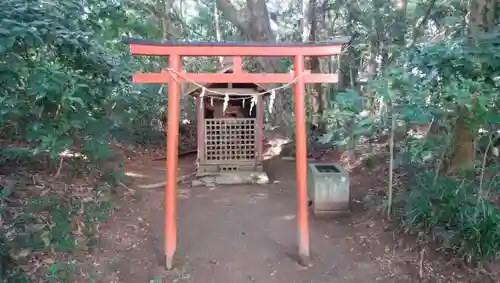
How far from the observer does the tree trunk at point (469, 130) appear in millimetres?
5527

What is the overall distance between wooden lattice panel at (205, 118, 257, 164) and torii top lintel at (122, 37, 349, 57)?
4682 millimetres

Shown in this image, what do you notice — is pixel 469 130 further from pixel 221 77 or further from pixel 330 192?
pixel 221 77

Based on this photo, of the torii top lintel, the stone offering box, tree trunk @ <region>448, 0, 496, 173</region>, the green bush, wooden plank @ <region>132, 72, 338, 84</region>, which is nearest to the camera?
the green bush

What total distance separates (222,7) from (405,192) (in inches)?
277

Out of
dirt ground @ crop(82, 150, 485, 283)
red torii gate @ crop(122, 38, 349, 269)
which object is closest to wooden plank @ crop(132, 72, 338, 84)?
red torii gate @ crop(122, 38, 349, 269)

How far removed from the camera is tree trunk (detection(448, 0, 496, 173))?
5.53m

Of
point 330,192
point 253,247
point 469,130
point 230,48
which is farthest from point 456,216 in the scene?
point 230,48

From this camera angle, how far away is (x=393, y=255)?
17.5 feet

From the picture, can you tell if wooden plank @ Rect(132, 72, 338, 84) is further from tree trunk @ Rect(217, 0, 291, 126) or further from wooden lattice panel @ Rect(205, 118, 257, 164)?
tree trunk @ Rect(217, 0, 291, 126)

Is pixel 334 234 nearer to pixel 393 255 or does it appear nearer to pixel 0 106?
pixel 393 255

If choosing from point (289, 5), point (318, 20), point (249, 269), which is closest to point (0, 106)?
point (249, 269)

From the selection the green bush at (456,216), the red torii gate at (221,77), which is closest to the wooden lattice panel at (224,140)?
the red torii gate at (221,77)

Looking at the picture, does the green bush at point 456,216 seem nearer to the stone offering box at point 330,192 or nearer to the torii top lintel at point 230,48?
the stone offering box at point 330,192

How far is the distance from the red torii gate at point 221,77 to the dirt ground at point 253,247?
343 millimetres
